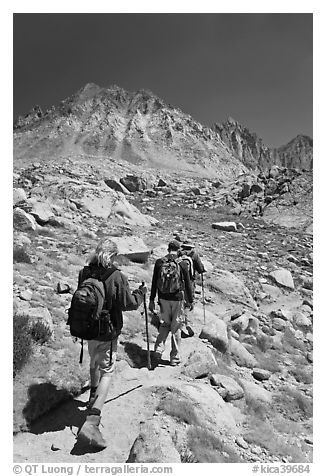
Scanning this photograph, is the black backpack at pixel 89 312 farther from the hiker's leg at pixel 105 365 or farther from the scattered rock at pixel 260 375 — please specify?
the scattered rock at pixel 260 375

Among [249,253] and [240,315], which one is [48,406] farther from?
[249,253]

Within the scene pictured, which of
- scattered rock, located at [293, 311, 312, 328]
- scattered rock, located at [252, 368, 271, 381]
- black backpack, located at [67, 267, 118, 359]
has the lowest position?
scattered rock, located at [252, 368, 271, 381]

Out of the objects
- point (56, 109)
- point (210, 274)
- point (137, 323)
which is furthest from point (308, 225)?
point (56, 109)

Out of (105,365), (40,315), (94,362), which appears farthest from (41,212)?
(105,365)

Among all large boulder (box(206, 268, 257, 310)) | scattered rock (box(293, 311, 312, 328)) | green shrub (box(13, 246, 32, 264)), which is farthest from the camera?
large boulder (box(206, 268, 257, 310))

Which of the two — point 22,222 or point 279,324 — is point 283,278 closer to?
point 279,324

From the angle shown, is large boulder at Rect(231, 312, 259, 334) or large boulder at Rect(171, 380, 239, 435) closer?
large boulder at Rect(171, 380, 239, 435)

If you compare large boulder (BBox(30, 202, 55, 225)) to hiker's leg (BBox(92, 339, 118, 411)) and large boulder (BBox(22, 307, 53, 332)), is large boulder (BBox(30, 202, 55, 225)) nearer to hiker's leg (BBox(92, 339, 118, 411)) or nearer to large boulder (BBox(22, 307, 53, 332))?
large boulder (BBox(22, 307, 53, 332))

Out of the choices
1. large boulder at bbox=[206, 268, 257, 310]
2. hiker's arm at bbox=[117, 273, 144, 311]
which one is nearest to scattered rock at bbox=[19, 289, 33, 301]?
hiker's arm at bbox=[117, 273, 144, 311]

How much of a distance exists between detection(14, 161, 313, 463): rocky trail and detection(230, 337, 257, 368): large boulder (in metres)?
0.03

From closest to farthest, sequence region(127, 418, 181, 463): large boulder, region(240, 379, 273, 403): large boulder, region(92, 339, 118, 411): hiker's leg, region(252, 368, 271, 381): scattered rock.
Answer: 1. region(127, 418, 181, 463): large boulder
2. region(92, 339, 118, 411): hiker's leg
3. region(240, 379, 273, 403): large boulder
4. region(252, 368, 271, 381): scattered rock

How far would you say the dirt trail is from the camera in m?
4.42

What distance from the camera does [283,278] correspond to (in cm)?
1633

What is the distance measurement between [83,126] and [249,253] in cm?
7800
